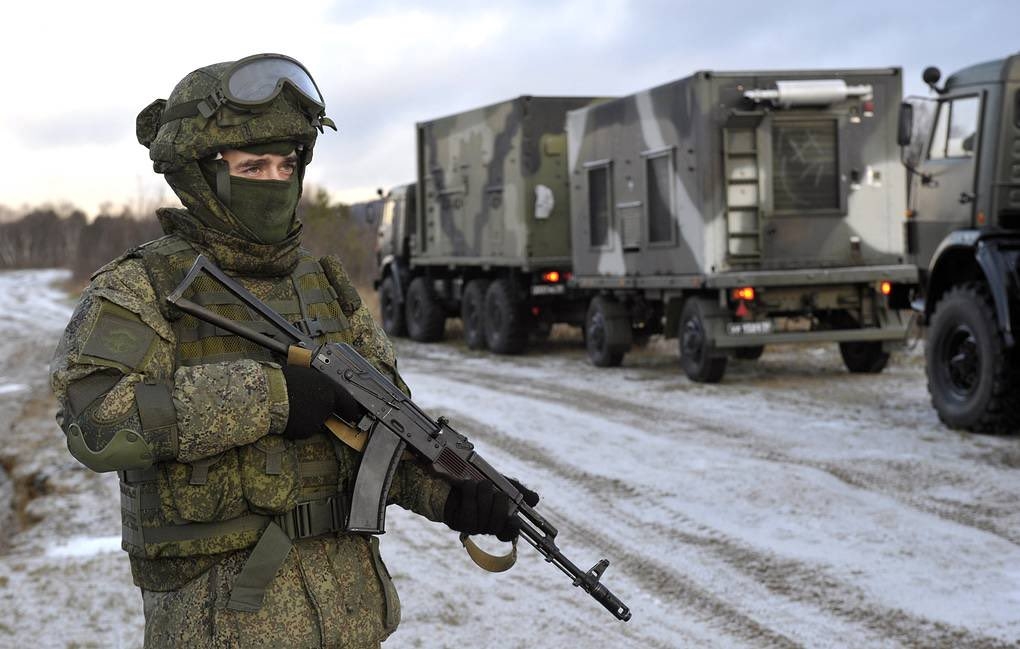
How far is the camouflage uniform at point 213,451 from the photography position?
8.09ft

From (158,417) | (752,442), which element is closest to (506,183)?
(752,442)

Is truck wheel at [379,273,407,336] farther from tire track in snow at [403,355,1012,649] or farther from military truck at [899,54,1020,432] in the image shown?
tire track in snow at [403,355,1012,649]

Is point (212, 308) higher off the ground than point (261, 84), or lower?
lower

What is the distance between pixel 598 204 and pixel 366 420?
12.1m

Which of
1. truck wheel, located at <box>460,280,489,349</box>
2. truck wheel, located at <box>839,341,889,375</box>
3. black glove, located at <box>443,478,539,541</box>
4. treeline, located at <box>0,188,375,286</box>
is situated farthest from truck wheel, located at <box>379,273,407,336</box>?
black glove, located at <box>443,478,539,541</box>

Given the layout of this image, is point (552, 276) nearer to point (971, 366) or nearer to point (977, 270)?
point (977, 270)

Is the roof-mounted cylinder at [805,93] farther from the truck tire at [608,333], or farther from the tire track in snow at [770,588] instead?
the tire track in snow at [770,588]

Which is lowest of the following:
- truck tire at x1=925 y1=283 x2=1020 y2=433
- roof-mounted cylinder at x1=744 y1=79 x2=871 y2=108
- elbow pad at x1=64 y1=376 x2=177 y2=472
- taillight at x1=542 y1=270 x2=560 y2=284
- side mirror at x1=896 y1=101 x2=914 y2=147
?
truck tire at x1=925 y1=283 x2=1020 y2=433

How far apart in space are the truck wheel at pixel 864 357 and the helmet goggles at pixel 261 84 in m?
11.0

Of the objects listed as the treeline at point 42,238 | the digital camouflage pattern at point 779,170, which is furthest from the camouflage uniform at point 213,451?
the treeline at point 42,238

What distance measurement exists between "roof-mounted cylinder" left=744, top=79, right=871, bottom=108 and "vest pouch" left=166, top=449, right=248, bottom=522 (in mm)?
10126

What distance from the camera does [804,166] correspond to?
12375 millimetres

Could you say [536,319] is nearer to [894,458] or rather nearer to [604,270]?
[604,270]

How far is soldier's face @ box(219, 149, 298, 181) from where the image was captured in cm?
276
